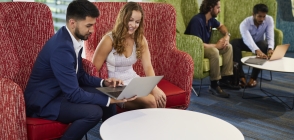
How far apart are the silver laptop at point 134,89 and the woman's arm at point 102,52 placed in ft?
1.54

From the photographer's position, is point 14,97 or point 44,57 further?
point 44,57

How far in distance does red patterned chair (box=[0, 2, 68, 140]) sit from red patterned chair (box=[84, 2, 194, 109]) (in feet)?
1.56

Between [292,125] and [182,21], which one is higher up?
[182,21]

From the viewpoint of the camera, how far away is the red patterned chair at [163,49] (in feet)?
8.91

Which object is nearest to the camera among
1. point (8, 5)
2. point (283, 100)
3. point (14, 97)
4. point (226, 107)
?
point (14, 97)

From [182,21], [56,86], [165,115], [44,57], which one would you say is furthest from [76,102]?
[182,21]

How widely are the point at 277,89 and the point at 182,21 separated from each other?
134 cm

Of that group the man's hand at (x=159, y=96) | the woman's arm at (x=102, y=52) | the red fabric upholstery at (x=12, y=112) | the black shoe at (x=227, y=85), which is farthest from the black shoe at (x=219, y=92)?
the red fabric upholstery at (x=12, y=112)

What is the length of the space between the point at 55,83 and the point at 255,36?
304 centimetres

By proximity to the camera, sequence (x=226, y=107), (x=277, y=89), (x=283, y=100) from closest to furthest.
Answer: (x=226, y=107) → (x=283, y=100) → (x=277, y=89)

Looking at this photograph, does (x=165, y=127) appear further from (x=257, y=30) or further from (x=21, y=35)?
(x=257, y=30)

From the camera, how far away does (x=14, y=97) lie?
1909 millimetres

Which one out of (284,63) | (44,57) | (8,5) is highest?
(8,5)

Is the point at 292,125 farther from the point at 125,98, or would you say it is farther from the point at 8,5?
the point at 8,5
